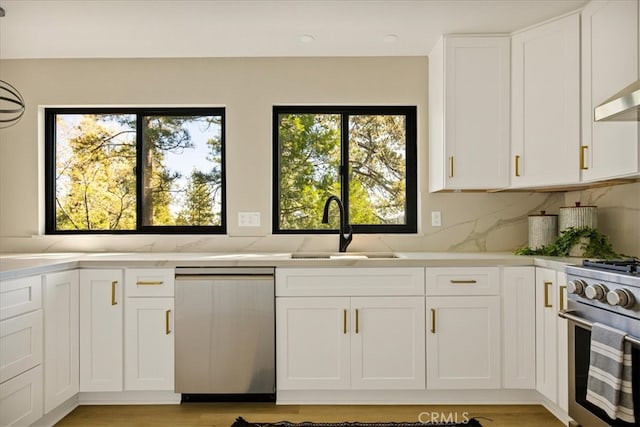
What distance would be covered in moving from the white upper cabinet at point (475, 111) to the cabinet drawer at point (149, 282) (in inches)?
69.0

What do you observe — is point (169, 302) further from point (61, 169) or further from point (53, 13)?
point (53, 13)

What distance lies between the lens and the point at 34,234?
307 cm

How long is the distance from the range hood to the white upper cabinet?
775 mm

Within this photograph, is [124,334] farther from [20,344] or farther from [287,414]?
[287,414]

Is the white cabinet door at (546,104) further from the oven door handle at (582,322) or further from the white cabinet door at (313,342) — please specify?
the white cabinet door at (313,342)

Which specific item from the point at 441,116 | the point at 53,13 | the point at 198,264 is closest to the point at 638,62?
the point at 441,116

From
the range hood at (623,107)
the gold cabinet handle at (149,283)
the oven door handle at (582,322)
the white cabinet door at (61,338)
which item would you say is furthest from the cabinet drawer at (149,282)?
the range hood at (623,107)

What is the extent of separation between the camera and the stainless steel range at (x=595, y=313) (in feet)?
5.26

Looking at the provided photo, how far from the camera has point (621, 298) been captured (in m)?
1.63

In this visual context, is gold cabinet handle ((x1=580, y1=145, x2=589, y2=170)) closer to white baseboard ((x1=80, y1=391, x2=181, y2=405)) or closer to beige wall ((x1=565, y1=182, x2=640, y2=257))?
beige wall ((x1=565, y1=182, x2=640, y2=257))

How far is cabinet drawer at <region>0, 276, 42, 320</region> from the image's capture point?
1963mm

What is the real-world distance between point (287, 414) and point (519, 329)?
1.38m

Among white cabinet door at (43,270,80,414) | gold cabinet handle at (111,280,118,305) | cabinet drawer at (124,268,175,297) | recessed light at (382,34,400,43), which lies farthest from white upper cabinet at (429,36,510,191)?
white cabinet door at (43,270,80,414)

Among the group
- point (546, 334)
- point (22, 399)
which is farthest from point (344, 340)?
point (22, 399)
